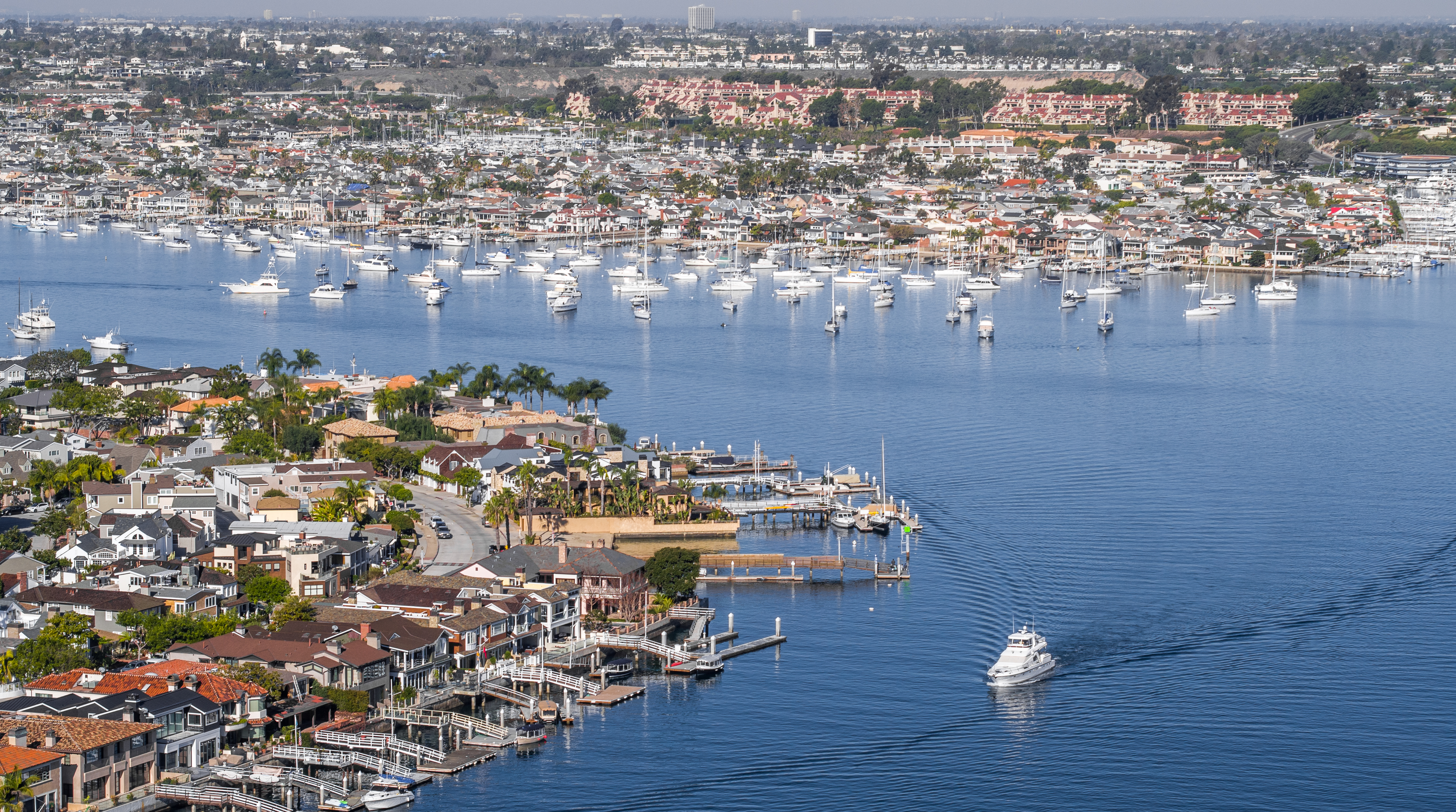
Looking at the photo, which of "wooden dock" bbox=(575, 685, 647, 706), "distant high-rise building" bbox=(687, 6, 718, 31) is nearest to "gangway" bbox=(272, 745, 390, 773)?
"wooden dock" bbox=(575, 685, 647, 706)

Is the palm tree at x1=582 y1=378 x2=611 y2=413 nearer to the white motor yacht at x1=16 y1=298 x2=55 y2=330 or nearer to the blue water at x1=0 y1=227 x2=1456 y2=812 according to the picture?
the blue water at x1=0 y1=227 x2=1456 y2=812

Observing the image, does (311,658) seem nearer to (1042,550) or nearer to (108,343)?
(1042,550)

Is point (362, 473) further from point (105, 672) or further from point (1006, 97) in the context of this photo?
point (1006, 97)

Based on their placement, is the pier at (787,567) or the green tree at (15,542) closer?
the green tree at (15,542)

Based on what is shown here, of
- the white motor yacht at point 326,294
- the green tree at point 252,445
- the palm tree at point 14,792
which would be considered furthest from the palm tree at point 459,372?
the palm tree at point 14,792

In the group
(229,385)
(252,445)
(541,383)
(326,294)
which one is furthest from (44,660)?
(326,294)

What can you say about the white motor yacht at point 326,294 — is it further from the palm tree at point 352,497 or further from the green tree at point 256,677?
the green tree at point 256,677

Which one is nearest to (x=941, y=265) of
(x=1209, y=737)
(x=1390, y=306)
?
(x=1390, y=306)
